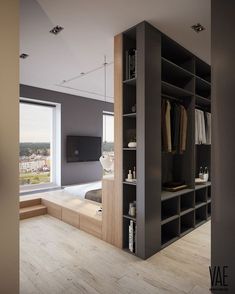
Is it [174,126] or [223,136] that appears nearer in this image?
[223,136]

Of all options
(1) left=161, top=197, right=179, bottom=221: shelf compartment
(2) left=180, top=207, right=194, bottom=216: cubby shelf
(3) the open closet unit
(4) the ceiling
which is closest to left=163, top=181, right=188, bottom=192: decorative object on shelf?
(3) the open closet unit

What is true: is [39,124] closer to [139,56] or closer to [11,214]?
[139,56]

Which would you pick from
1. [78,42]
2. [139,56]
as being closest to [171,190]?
[139,56]

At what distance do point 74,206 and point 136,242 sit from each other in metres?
1.45

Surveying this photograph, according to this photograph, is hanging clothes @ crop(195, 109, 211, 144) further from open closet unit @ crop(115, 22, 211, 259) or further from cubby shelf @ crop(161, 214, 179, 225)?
cubby shelf @ crop(161, 214, 179, 225)

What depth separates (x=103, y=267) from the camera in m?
2.13

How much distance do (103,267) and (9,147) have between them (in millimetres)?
1578

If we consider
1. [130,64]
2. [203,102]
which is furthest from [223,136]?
[203,102]

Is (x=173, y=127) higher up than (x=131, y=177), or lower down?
higher up

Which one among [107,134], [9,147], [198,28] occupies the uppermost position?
[198,28]

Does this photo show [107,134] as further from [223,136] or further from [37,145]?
[223,136]

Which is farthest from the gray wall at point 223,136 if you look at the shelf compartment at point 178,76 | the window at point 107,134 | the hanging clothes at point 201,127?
the window at point 107,134

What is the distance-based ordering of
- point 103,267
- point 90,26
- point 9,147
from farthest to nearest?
1. point 90,26
2. point 103,267
3. point 9,147

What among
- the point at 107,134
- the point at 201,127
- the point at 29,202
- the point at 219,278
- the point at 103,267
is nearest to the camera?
the point at 219,278
